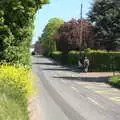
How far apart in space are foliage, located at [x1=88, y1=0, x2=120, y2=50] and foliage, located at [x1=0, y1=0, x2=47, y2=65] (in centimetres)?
4519

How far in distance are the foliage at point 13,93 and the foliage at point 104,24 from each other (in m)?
51.7

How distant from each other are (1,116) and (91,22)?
66.0m

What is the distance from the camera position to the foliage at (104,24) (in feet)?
226

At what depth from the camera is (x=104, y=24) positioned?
2840 inches

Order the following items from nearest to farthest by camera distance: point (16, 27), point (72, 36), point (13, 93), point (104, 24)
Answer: point (13, 93)
point (16, 27)
point (104, 24)
point (72, 36)

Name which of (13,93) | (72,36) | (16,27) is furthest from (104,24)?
(13,93)

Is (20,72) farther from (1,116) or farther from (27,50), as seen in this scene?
(27,50)

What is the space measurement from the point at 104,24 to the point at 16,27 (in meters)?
51.5

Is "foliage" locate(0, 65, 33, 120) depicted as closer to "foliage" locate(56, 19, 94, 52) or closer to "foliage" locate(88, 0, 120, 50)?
"foliage" locate(88, 0, 120, 50)

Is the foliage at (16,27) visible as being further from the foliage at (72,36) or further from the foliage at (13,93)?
the foliage at (72,36)

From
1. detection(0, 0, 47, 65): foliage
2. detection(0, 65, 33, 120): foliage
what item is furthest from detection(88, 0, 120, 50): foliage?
detection(0, 65, 33, 120): foliage

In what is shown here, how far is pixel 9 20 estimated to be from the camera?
20.9 metres

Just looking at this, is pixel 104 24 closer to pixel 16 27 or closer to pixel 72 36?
pixel 72 36

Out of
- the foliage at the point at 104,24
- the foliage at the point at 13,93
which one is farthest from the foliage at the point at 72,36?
the foliage at the point at 13,93
